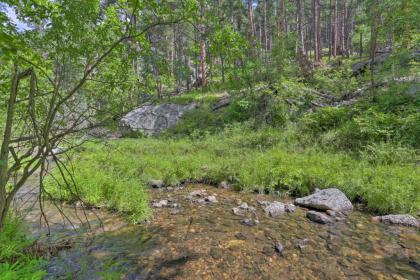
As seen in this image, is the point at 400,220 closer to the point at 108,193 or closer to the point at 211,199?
the point at 211,199

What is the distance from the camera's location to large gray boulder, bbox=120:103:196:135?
18.1m

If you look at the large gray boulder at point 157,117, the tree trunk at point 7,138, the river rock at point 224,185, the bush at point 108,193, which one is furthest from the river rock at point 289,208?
the large gray boulder at point 157,117

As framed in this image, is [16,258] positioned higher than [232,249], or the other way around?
[16,258]

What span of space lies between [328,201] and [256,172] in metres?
2.36

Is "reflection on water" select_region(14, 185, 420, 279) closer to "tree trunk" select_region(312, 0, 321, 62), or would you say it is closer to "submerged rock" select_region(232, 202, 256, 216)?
"submerged rock" select_region(232, 202, 256, 216)

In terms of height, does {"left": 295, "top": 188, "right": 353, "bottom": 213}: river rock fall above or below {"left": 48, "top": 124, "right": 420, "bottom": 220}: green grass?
below

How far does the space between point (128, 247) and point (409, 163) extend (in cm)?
742

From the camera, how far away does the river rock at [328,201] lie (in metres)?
5.94

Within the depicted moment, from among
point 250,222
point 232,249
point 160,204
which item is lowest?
point 232,249

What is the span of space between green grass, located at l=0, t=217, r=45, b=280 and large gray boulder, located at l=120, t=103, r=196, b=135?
1385 cm

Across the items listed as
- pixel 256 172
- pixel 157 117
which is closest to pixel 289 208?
pixel 256 172

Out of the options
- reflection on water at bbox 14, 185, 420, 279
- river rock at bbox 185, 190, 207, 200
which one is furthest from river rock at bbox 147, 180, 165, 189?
reflection on water at bbox 14, 185, 420, 279

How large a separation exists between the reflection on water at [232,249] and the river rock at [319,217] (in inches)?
5.8

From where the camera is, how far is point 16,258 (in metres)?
3.59
